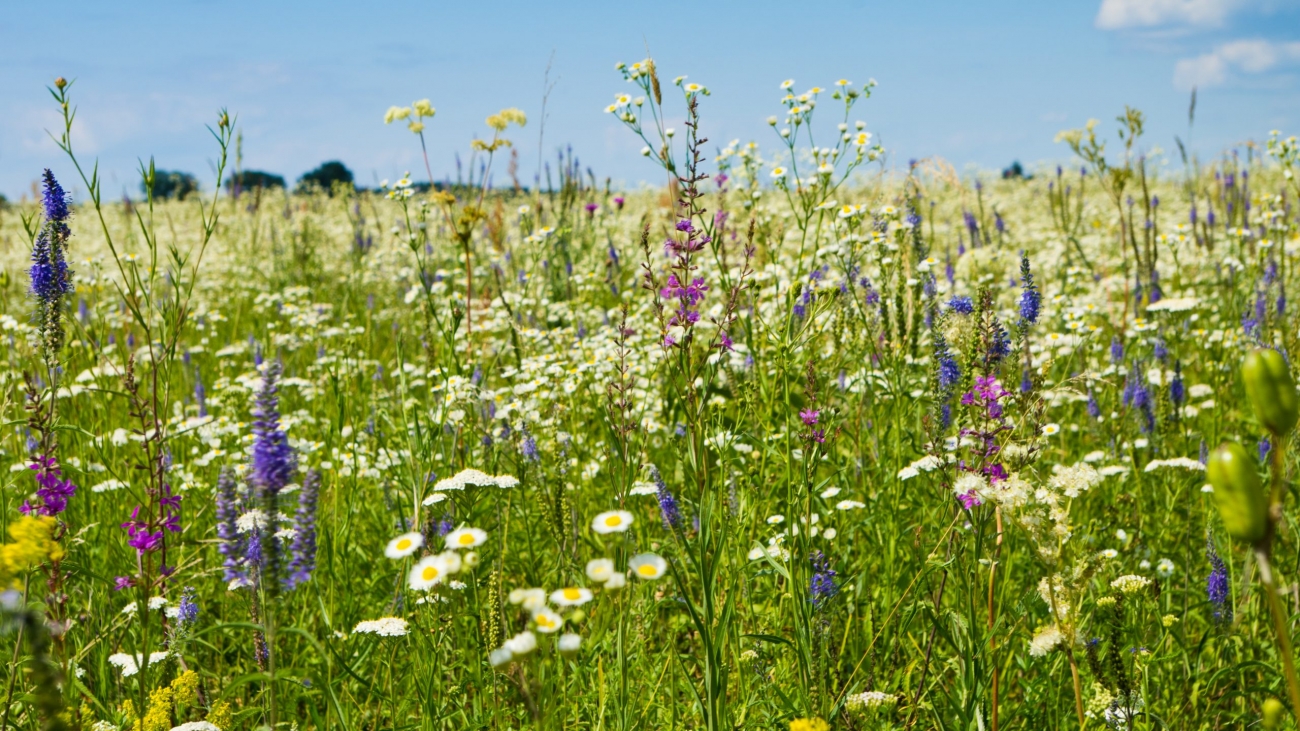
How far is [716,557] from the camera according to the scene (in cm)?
162

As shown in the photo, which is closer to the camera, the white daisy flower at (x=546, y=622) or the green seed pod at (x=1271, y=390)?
the green seed pod at (x=1271, y=390)

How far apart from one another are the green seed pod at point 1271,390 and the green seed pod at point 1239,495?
40 mm

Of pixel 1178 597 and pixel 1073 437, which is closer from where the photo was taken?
pixel 1178 597

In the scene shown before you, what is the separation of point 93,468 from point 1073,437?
450cm

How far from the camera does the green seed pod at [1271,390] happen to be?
0.67 meters

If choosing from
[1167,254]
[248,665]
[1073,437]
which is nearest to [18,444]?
[248,665]

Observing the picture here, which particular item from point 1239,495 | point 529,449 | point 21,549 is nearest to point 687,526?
point 529,449

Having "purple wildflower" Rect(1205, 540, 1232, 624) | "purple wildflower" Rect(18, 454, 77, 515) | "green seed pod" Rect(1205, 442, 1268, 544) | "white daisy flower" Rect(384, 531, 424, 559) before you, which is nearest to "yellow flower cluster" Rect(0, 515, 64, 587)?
"white daisy flower" Rect(384, 531, 424, 559)

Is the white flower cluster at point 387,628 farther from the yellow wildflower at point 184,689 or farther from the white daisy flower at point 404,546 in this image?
the yellow wildflower at point 184,689

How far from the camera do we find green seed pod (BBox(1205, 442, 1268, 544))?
0.65 meters

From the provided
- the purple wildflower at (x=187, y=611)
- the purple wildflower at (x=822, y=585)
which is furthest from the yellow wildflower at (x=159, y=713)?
the purple wildflower at (x=822, y=585)

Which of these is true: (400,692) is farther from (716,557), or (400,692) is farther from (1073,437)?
(1073,437)

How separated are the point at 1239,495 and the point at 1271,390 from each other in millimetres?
90

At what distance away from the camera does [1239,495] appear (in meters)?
0.65
